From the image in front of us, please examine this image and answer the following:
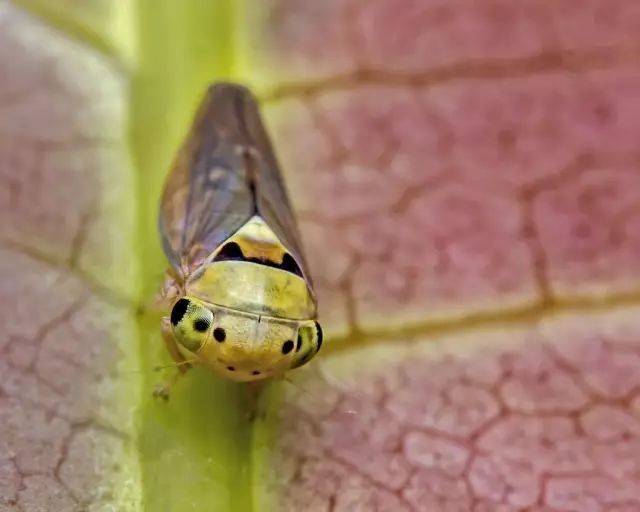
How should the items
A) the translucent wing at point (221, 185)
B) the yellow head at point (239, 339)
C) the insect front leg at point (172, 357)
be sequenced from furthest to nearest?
the translucent wing at point (221, 185) → the insect front leg at point (172, 357) → the yellow head at point (239, 339)

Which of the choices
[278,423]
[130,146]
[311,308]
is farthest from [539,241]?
[130,146]

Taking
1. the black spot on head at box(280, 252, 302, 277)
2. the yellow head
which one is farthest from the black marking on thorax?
the yellow head

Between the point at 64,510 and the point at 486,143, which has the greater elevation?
the point at 486,143

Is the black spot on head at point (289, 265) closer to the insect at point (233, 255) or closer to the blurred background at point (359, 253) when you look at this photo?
the insect at point (233, 255)

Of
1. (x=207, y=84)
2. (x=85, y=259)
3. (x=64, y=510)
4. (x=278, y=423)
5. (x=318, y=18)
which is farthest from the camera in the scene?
(x=318, y=18)

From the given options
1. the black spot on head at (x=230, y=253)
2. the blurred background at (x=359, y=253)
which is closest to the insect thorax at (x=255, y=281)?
the black spot on head at (x=230, y=253)

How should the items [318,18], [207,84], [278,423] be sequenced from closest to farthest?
[278,423] < [207,84] < [318,18]

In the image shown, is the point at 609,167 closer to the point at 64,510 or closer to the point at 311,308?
the point at 311,308
